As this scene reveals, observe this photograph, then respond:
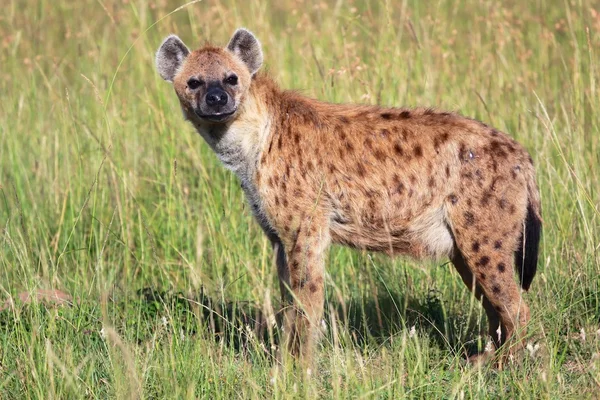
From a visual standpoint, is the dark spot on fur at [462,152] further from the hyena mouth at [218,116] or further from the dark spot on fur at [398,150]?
the hyena mouth at [218,116]

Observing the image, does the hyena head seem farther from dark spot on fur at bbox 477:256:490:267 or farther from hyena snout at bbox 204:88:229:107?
dark spot on fur at bbox 477:256:490:267

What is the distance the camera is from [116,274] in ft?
17.2

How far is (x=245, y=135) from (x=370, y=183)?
648mm

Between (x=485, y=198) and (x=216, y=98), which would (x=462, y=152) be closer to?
(x=485, y=198)

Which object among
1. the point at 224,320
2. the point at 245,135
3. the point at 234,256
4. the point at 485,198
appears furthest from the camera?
the point at 234,256

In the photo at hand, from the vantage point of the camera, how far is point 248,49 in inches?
182

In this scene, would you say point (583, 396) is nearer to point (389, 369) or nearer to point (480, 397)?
point (480, 397)

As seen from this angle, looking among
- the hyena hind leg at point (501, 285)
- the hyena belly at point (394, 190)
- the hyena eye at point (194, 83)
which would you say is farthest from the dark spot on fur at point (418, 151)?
the hyena eye at point (194, 83)

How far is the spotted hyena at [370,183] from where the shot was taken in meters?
4.03

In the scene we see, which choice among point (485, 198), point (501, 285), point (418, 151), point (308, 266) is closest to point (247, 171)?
point (308, 266)

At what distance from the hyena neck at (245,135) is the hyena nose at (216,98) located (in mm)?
173

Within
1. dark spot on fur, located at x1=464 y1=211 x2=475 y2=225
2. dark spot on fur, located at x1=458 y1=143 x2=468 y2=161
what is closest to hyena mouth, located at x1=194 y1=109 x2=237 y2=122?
dark spot on fur, located at x1=458 y1=143 x2=468 y2=161

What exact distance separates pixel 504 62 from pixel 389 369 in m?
2.96

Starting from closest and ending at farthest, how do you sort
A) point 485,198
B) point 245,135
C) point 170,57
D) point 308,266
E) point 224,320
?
point 485,198, point 308,266, point 245,135, point 224,320, point 170,57
